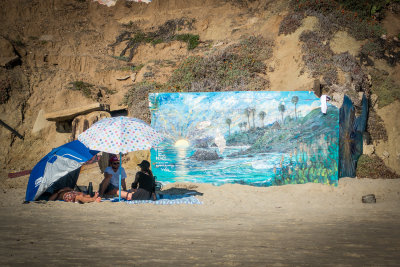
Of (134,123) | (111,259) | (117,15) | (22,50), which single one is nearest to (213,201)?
(134,123)

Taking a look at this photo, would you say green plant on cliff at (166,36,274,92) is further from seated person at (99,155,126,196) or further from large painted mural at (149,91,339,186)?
seated person at (99,155,126,196)

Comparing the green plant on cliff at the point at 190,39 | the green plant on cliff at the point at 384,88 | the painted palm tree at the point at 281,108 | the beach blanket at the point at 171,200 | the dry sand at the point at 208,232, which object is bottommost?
the dry sand at the point at 208,232

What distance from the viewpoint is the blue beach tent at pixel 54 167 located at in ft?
26.1

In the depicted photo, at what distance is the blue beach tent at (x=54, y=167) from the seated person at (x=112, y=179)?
1.91 ft

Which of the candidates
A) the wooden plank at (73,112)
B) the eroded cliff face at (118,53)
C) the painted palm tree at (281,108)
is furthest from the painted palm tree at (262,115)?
the wooden plank at (73,112)

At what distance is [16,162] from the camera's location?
1541cm

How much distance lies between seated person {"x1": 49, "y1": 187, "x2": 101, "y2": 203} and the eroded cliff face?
6904 mm

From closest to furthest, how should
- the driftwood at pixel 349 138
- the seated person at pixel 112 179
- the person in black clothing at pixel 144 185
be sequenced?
the person in black clothing at pixel 144 185 < the seated person at pixel 112 179 < the driftwood at pixel 349 138

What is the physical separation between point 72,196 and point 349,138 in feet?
28.1

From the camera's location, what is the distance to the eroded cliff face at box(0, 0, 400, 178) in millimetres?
15586

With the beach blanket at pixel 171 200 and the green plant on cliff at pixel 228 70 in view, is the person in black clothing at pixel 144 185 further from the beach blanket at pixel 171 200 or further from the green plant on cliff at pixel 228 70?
the green plant on cliff at pixel 228 70

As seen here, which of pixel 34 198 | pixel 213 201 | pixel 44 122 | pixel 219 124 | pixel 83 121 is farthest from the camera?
pixel 44 122

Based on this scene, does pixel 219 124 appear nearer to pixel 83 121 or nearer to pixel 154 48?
pixel 83 121

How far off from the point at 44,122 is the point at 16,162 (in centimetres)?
211
